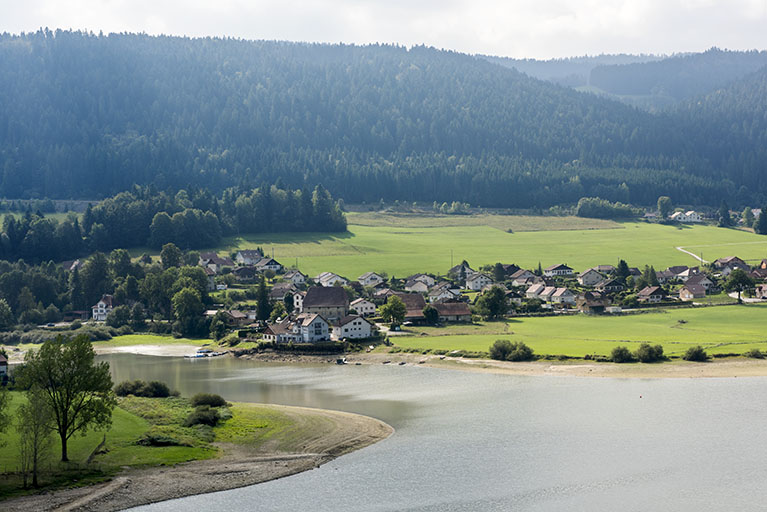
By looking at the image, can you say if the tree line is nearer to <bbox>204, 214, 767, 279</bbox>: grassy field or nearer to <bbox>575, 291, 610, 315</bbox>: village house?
<bbox>204, 214, 767, 279</bbox>: grassy field

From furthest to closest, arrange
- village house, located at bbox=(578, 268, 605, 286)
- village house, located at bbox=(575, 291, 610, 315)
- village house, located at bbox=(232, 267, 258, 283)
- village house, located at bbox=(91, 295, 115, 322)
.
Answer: village house, located at bbox=(232, 267, 258, 283) → village house, located at bbox=(578, 268, 605, 286) → village house, located at bbox=(91, 295, 115, 322) → village house, located at bbox=(575, 291, 610, 315)

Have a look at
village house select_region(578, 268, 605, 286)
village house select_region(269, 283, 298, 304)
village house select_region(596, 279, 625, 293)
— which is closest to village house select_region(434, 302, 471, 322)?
village house select_region(269, 283, 298, 304)

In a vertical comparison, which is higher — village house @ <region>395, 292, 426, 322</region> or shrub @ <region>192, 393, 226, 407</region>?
village house @ <region>395, 292, 426, 322</region>

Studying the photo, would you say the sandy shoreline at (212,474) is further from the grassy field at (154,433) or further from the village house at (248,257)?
the village house at (248,257)

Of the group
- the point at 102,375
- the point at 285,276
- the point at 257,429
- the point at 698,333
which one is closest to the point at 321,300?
the point at 285,276

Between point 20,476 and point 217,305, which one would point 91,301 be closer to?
point 217,305

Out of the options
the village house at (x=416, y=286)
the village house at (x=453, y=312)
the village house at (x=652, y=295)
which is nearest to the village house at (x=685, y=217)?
the village house at (x=652, y=295)
